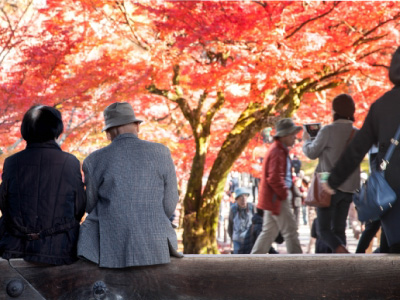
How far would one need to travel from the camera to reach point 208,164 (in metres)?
12.4

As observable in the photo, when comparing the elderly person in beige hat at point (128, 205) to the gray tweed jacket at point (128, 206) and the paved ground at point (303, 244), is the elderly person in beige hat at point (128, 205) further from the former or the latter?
the paved ground at point (303, 244)

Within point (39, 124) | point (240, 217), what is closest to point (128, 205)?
point (39, 124)

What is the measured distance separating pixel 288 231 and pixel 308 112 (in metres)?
7.80

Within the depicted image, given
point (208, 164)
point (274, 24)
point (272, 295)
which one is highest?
point (274, 24)

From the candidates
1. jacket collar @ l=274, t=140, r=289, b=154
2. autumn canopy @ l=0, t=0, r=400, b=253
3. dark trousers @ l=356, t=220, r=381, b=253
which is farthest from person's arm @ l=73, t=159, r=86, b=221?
autumn canopy @ l=0, t=0, r=400, b=253

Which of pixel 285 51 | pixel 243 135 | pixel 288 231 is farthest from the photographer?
pixel 243 135

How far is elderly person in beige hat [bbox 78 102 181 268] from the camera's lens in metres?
3.15

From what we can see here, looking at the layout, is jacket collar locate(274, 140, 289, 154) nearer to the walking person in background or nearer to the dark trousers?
the dark trousers

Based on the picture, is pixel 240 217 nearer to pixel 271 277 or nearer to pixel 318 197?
pixel 318 197

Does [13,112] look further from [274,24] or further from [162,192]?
[162,192]

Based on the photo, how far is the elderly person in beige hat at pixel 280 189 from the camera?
5.51 meters

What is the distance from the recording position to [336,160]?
16.0ft

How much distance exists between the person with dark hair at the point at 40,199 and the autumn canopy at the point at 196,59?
485 centimetres

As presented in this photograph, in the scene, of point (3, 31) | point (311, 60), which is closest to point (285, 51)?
point (311, 60)
